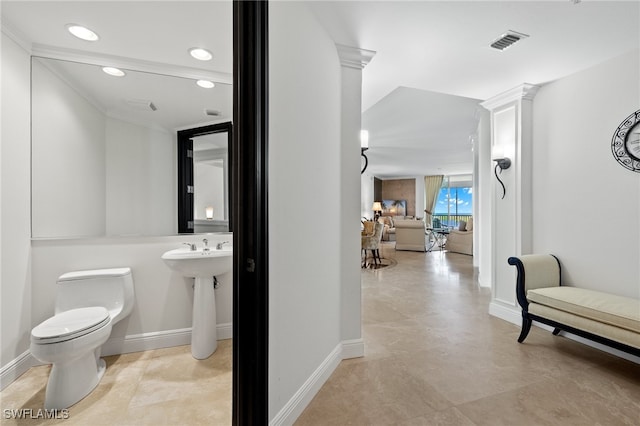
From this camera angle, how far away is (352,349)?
2.24m

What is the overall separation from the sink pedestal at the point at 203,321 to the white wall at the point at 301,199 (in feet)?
3.05

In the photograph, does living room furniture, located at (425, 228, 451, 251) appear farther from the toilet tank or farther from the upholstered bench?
the toilet tank

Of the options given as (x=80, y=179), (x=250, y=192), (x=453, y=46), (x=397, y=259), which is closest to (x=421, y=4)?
(x=453, y=46)

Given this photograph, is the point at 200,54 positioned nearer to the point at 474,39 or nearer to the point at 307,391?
the point at 474,39

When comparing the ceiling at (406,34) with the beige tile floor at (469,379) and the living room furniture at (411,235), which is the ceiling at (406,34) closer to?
the beige tile floor at (469,379)

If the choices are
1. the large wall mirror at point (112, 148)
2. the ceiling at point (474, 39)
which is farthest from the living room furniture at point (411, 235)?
the large wall mirror at point (112, 148)

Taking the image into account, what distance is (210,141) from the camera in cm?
262

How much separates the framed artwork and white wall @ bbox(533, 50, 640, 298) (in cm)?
997

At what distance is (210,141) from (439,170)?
9.96 m

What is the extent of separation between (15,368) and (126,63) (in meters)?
2.24

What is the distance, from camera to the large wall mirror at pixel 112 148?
2041 millimetres

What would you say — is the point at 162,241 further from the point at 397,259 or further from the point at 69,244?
the point at 397,259

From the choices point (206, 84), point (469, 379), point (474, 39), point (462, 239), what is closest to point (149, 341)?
point (206, 84)

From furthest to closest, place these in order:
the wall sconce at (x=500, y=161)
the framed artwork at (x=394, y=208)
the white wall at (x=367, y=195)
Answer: the framed artwork at (x=394, y=208)
the white wall at (x=367, y=195)
the wall sconce at (x=500, y=161)
